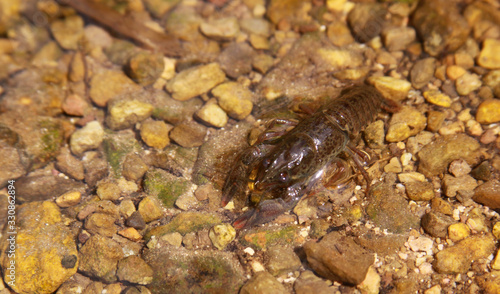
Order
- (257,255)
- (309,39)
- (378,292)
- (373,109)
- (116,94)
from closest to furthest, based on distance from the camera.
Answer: (378,292) → (257,255) → (373,109) → (116,94) → (309,39)

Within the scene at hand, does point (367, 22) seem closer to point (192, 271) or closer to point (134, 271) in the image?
point (192, 271)

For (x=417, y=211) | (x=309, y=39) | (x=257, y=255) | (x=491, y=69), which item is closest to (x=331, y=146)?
(x=417, y=211)

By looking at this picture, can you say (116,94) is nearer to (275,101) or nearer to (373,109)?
(275,101)

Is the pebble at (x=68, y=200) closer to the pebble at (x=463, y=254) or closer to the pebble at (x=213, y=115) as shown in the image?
the pebble at (x=213, y=115)

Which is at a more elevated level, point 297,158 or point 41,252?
point 297,158

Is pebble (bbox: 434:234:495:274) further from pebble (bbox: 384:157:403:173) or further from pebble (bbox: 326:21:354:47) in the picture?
pebble (bbox: 326:21:354:47)

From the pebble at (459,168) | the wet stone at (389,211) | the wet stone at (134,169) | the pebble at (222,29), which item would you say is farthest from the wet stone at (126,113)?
the pebble at (459,168)

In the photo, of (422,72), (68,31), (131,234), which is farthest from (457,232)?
(68,31)
